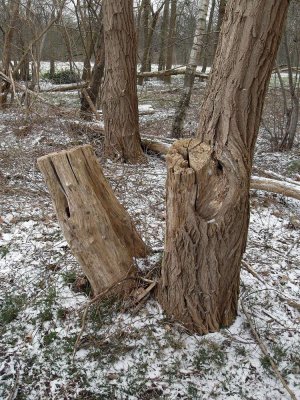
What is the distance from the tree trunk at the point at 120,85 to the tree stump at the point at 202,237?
359cm

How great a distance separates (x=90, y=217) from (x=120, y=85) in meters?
3.57

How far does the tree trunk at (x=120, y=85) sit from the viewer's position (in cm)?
549

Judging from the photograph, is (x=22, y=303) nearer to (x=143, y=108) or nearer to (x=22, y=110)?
(x=22, y=110)

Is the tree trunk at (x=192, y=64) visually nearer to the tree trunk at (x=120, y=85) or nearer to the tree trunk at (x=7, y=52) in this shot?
the tree trunk at (x=120, y=85)

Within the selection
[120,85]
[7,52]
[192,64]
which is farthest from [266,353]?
[7,52]

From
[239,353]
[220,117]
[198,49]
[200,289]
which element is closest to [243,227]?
[200,289]

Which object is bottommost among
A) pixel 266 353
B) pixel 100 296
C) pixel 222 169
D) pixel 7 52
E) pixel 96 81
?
pixel 266 353

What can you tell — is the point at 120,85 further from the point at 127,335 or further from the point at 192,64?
the point at 127,335

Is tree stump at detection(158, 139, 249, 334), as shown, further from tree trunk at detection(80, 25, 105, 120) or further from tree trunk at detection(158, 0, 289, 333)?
tree trunk at detection(80, 25, 105, 120)

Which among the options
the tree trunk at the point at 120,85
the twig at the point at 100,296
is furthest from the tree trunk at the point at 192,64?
the twig at the point at 100,296

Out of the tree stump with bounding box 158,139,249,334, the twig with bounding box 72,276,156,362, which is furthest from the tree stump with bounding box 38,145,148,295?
the tree stump with bounding box 158,139,249,334

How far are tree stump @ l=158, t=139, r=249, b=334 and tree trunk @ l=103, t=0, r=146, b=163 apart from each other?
3589 mm

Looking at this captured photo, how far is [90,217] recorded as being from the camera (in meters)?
2.78

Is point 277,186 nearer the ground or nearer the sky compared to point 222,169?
nearer the ground
